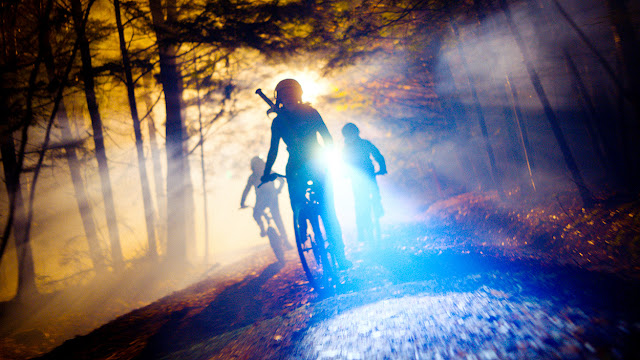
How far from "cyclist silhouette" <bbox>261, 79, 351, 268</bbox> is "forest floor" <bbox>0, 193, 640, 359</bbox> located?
1421mm

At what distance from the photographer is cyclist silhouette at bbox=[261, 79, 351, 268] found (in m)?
3.63

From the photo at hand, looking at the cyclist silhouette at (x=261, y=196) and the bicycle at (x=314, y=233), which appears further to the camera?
the cyclist silhouette at (x=261, y=196)

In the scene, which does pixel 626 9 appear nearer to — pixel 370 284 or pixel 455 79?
pixel 455 79

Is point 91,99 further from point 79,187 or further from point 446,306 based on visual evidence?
point 446,306

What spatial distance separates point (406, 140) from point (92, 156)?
13.6 meters

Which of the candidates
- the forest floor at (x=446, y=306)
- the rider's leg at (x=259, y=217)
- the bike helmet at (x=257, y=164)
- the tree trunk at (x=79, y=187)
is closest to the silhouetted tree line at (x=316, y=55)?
the tree trunk at (x=79, y=187)

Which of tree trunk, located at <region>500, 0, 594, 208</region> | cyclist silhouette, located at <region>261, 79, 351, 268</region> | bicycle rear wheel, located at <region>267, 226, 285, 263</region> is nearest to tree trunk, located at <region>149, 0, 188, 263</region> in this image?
cyclist silhouette, located at <region>261, 79, 351, 268</region>

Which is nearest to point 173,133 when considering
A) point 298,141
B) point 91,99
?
point 91,99

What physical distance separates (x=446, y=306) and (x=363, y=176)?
3.47m

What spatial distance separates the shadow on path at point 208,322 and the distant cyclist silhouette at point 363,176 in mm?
2596

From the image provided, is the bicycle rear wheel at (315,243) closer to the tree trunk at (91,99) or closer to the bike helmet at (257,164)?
the bike helmet at (257,164)

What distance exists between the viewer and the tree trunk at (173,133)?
7.98 metres

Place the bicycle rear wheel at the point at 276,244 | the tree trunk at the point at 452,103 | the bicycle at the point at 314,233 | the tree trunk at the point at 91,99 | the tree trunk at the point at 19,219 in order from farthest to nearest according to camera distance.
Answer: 1. the tree trunk at the point at 452,103
2. the tree trunk at the point at 91,99
3. the tree trunk at the point at 19,219
4. the bicycle rear wheel at the point at 276,244
5. the bicycle at the point at 314,233

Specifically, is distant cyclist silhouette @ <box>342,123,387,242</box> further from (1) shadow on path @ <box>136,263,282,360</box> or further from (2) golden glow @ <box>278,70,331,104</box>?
(1) shadow on path @ <box>136,263,282,360</box>
